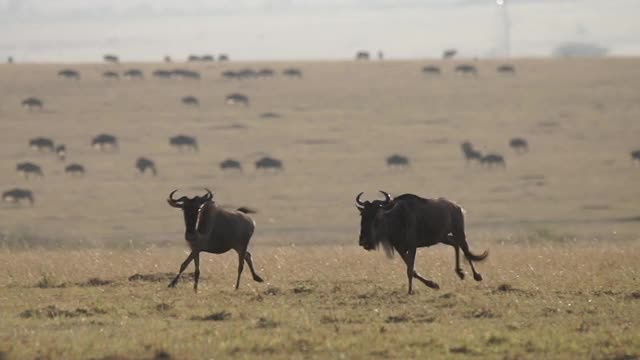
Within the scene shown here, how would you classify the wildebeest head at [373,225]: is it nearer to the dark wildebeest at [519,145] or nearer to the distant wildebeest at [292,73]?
the dark wildebeest at [519,145]

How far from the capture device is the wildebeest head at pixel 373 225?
1579 cm

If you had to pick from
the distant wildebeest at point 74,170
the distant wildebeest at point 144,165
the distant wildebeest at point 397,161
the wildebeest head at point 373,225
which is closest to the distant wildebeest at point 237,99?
the distant wildebeest at point 144,165

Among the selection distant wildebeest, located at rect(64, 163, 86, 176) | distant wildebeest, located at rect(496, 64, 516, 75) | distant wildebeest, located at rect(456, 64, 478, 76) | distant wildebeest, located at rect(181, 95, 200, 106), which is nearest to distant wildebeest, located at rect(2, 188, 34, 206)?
distant wildebeest, located at rect(64, 163, 86, 176)

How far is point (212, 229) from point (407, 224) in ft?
7.89

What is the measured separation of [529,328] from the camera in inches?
498

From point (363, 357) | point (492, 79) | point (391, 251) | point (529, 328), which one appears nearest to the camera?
point (363, 357)

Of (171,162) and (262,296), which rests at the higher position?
(262,296)

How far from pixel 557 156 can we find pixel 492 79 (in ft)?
71.6

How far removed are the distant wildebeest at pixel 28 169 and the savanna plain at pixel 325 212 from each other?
69cm

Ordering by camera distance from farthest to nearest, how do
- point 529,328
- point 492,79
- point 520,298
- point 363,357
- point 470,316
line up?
point 492,79, point 520,298, point 470,316, point 529,328, point 363,357

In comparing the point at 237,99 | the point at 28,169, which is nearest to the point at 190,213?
the point at 28,169

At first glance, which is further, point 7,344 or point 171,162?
point 171,162

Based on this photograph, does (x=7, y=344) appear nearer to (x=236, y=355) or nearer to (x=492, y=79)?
(x=236, y=355)

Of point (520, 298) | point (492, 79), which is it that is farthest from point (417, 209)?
point (492, 79)
